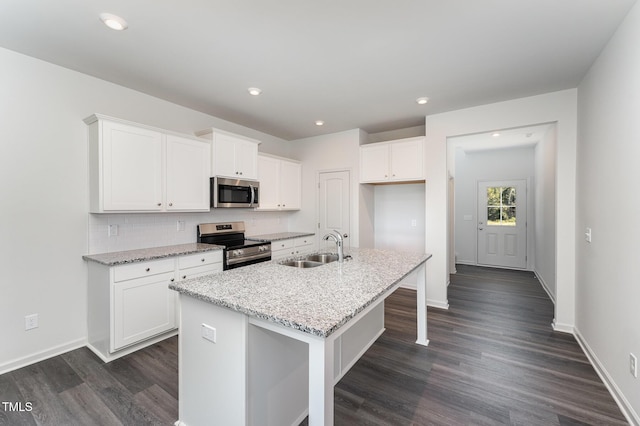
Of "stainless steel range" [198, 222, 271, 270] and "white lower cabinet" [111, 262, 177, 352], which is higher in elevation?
"stainless steel range" [198, 222, 271, 270]

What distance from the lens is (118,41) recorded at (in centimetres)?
214

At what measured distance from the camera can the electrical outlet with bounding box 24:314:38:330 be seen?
93.4 inches

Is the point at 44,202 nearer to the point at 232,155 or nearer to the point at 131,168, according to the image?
the point at 131,168

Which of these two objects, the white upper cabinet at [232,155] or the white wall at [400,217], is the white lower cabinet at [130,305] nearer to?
the white upper cabinet at [232,155]

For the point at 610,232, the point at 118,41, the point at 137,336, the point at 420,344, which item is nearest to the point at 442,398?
the point at 420,344

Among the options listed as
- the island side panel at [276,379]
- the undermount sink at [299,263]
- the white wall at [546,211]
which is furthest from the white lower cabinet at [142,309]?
the white wall at [546,211]

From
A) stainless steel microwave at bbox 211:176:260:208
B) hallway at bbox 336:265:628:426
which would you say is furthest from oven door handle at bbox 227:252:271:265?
hallway at bbox 336:265:628:426

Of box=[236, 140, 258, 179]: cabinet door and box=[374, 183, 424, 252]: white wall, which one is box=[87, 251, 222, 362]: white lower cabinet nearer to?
box=[236, 140, 258, 179]: cabinet door

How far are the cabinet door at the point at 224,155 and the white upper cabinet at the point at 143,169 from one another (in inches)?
4.3

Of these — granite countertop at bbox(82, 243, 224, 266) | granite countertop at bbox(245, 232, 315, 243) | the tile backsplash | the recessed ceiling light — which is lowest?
granite countertop at bbox(82, 243, 224, 266)

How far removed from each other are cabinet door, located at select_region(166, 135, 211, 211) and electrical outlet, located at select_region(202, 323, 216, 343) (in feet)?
6.48

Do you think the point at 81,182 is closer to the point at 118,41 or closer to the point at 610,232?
the point at 118,41

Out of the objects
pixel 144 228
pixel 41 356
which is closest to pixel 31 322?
pixel 41 356

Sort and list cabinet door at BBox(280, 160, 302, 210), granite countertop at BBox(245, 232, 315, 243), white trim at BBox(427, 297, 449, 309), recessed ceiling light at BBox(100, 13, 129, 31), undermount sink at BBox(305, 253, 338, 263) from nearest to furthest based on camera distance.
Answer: recessed ceiling light at BBox(100, 13, 129, 31)
undermount sink at BBox(305, 253, 338, 263)
white trim at BBox(427, 297, 449, 309)
granite countertop at BBox(245, 232, 315, 243)
cabinet door at BBox(280, 160, 302, 210)
